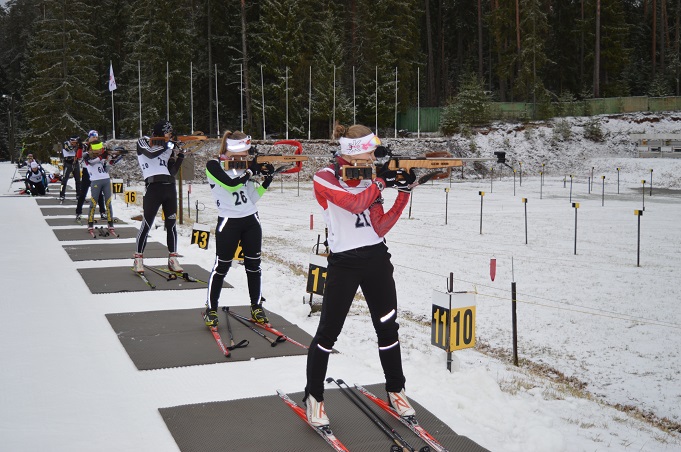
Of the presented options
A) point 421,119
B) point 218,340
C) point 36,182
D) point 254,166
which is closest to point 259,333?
point 218,340

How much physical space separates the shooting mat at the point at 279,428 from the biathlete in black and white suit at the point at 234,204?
2.02 meters

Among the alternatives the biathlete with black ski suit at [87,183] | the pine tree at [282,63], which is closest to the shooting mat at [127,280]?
the biathlete with black ski suit at [87,183]

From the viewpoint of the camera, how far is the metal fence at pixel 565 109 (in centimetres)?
5341

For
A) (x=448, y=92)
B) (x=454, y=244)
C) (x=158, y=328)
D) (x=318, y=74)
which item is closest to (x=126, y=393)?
(x=158, y=328)

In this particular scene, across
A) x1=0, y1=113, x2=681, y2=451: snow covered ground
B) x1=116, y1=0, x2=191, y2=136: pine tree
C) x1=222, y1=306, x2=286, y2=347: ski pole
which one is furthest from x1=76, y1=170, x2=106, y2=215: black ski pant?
x1=116, y1=0, x2=191, y2=136: pine tree

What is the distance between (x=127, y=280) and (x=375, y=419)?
20.7 ft

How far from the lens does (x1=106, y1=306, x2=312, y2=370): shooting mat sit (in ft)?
20.9

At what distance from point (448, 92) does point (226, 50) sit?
26154mm

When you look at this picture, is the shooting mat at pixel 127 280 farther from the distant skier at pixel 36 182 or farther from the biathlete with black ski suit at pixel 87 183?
the distant skier at pixel 36 182

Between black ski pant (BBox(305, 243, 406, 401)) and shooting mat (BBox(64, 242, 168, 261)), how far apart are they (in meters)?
8.35

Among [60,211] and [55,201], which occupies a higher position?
[55,201]

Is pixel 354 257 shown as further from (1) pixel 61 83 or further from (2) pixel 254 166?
(1) pixel 61 83

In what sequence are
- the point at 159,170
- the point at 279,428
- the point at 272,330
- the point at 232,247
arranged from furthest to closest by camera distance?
the point at 159,170, the point at 272,330, the point at 232,247, the point at 279,428

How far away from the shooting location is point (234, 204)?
6.93 m
